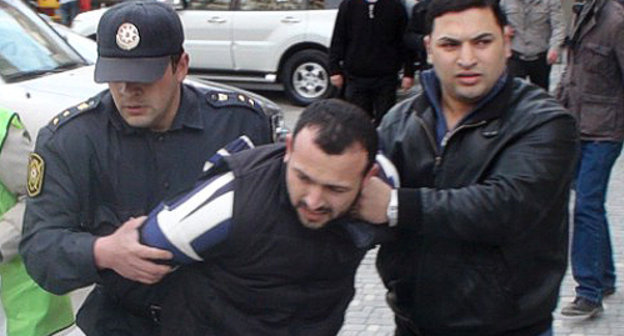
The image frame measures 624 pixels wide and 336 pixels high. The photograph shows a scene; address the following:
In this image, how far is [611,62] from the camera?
490 centimetres

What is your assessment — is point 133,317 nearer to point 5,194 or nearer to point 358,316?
point 5,194

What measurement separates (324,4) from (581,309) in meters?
7.20

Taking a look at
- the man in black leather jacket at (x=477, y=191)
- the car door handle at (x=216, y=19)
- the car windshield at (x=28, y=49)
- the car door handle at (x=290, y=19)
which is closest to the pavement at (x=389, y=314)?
the man in black leather jacket at (x=477, y=191)

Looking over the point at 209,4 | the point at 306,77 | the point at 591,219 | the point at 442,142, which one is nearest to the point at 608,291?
the point at 591,219

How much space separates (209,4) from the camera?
12.2 metres

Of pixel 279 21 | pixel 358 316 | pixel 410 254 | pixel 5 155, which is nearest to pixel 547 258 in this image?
pixel 410 254

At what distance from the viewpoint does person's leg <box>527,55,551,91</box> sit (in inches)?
310

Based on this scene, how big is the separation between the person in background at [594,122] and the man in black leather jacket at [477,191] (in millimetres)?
2553

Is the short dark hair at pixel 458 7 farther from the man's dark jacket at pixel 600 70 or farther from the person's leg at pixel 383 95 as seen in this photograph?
the person's leg at pixel 383 95

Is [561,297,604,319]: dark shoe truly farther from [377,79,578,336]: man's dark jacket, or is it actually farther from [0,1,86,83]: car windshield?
[0,1,86,83]: car windshield

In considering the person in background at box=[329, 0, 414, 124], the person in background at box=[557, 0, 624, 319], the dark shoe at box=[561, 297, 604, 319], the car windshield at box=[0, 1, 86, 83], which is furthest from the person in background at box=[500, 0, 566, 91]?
the car windshield at box=[0, 1, 86, 83]

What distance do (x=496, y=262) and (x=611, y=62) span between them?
2.82 metres

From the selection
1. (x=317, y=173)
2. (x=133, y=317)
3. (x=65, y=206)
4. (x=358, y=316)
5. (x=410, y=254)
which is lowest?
(x=358, y=316)

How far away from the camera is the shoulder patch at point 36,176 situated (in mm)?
2381
